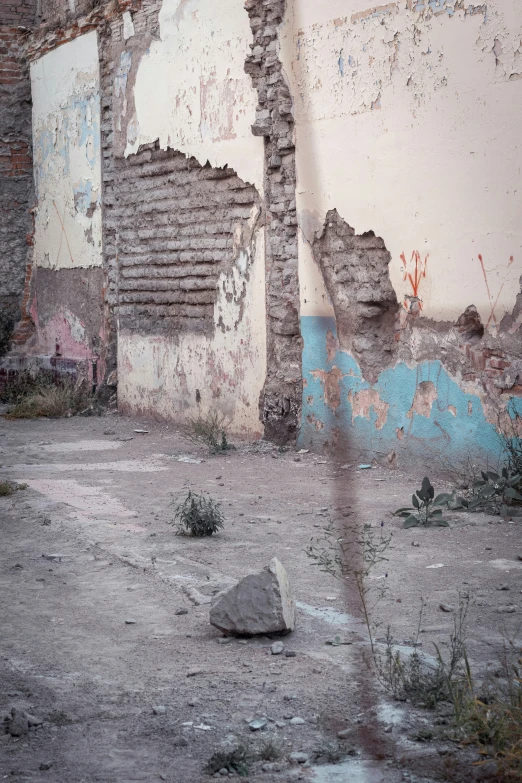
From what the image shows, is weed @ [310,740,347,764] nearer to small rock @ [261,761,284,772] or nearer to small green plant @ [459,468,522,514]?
small rock @ [261,761,284,772]

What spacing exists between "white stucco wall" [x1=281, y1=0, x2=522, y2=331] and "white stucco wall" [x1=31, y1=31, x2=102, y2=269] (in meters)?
A: 3.64

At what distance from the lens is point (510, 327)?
19.7 feet

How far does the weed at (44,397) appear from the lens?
33.4 ft

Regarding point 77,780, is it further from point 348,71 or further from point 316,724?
point 348,71

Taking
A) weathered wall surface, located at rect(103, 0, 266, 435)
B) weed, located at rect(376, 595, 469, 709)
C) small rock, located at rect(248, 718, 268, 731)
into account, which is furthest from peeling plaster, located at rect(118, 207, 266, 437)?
small rock, located at rect(248, 718, 268, 731)

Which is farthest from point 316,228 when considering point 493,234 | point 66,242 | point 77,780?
point 77,780

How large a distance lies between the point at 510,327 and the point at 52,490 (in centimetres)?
310

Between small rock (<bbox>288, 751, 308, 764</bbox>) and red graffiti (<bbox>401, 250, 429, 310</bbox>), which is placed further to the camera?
red graffiti (<bbox>401, 250, 429, 310</bbox>)

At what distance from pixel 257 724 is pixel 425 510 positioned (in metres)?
2.89

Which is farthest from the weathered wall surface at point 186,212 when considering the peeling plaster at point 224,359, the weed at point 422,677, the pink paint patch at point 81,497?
the weed at point 422,677

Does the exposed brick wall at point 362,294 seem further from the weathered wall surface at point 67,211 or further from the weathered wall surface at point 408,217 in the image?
the weathered wall surface at point 67,211

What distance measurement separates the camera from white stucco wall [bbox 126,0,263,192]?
8070 millimetres

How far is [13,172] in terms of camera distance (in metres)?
12.1

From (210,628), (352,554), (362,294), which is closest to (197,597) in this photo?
(210,628)
